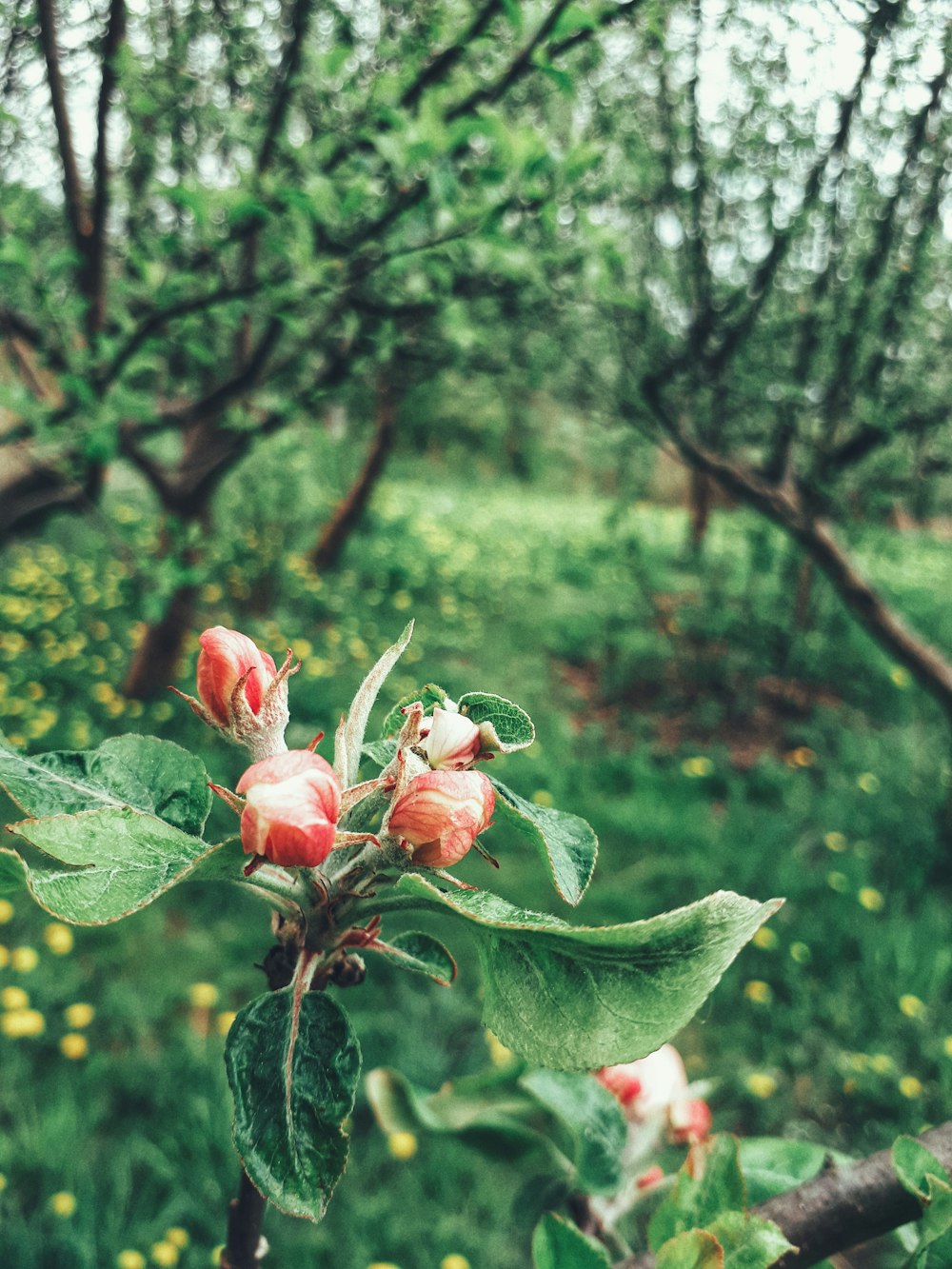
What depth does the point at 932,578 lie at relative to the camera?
27.8ft

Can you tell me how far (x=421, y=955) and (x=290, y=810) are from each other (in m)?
0.26

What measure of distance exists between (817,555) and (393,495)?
7.66 metres

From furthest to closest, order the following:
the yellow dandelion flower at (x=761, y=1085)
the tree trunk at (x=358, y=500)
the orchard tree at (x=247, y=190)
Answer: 1. the tree trunk at (x=358, y=500)
2. the yellow dandelion flower at (x=761, y=1085)
3. the orchard tree at (x=247, y=190)

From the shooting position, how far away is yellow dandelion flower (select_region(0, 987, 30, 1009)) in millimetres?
2178

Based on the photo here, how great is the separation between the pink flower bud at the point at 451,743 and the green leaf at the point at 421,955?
16cm

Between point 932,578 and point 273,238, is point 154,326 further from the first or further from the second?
point 932,578

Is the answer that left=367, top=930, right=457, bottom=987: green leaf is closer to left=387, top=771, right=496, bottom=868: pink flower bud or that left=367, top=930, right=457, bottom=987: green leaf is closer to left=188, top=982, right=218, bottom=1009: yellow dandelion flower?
left=387, top=771, right=496, bottom=868: pink flower bud

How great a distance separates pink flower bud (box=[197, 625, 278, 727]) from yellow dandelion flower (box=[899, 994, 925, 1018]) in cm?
274

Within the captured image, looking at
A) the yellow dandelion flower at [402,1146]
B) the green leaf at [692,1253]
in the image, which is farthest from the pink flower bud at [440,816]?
the yellow dandelion flower at [402,1146]

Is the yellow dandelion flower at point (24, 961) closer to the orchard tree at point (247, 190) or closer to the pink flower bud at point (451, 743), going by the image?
the orchard tree at point (247, 190)

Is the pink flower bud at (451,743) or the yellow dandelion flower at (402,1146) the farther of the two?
the yellow dandelion flower at (402,1146)

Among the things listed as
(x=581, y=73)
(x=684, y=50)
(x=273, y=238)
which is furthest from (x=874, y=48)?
(x=273, y=238)

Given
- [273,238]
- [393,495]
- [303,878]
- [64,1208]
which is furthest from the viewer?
[393,495]

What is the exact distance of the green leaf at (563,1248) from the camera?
0.60 m
